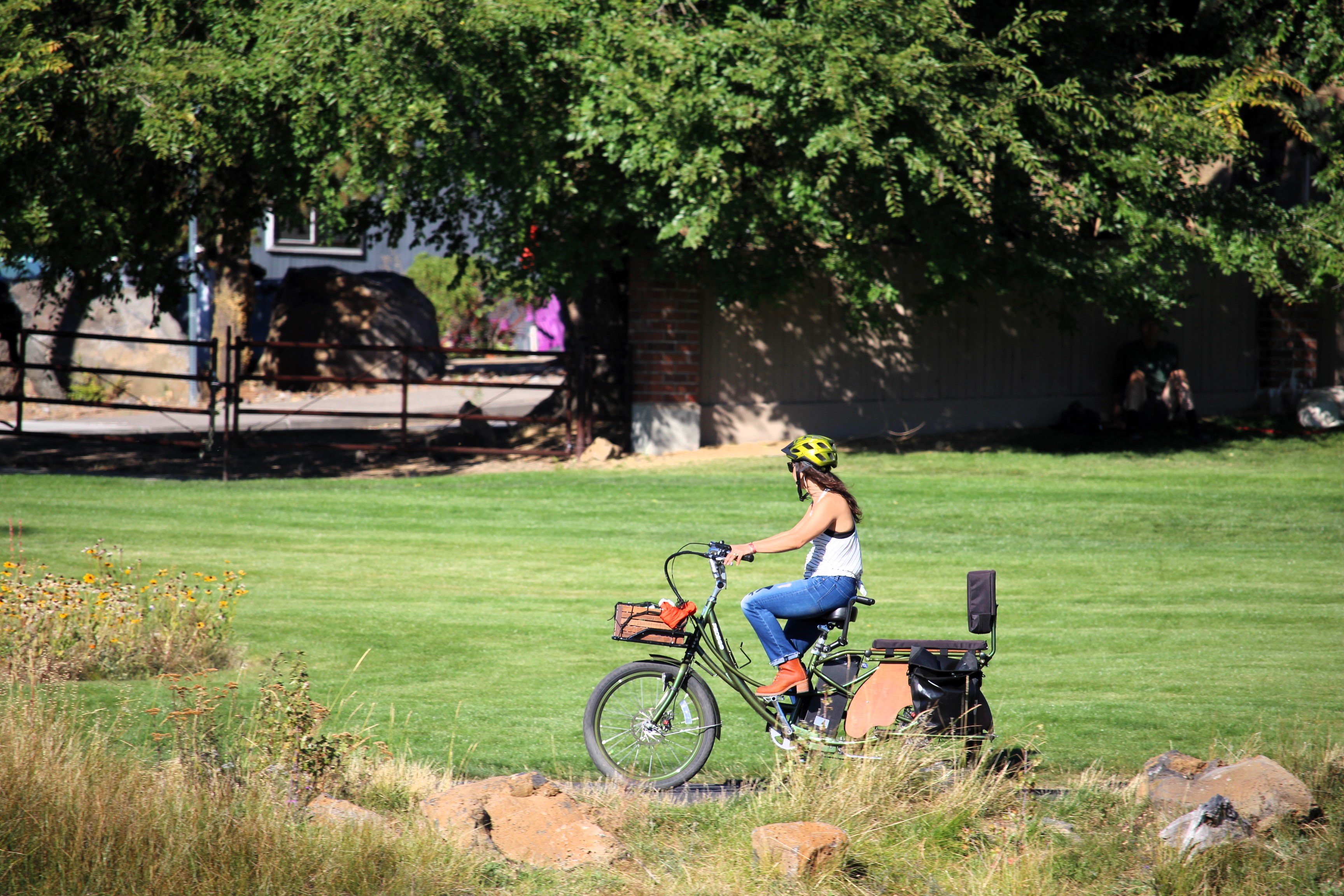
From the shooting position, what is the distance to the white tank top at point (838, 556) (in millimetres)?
6238

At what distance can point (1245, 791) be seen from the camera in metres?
5.75

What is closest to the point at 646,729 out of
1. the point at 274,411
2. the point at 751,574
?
the point at 751,574

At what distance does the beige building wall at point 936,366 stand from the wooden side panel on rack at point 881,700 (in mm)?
11208

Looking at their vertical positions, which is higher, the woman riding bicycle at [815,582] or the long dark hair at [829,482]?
the long dark hair at [829,482]

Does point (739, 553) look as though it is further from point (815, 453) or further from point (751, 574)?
point (751, 574)

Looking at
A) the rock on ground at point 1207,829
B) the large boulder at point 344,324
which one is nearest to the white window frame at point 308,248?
the large boulder at point 344,324

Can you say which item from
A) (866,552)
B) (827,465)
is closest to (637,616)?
(827,465)

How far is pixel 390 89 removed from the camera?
13.5 m

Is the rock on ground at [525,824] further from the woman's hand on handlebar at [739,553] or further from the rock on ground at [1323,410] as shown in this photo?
the rock on ground at [1323,410]

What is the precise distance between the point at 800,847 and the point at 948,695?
126 centimetres

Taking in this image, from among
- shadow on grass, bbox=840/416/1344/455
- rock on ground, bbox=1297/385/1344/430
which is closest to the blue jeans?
shadow on grass, bbox=840/416/1344/455

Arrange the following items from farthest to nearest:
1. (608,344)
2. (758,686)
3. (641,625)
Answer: (608,344) < (758,686) < (641,625)

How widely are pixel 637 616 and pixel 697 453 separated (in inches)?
454

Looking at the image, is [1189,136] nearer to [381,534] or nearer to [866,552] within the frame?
[866,552]
